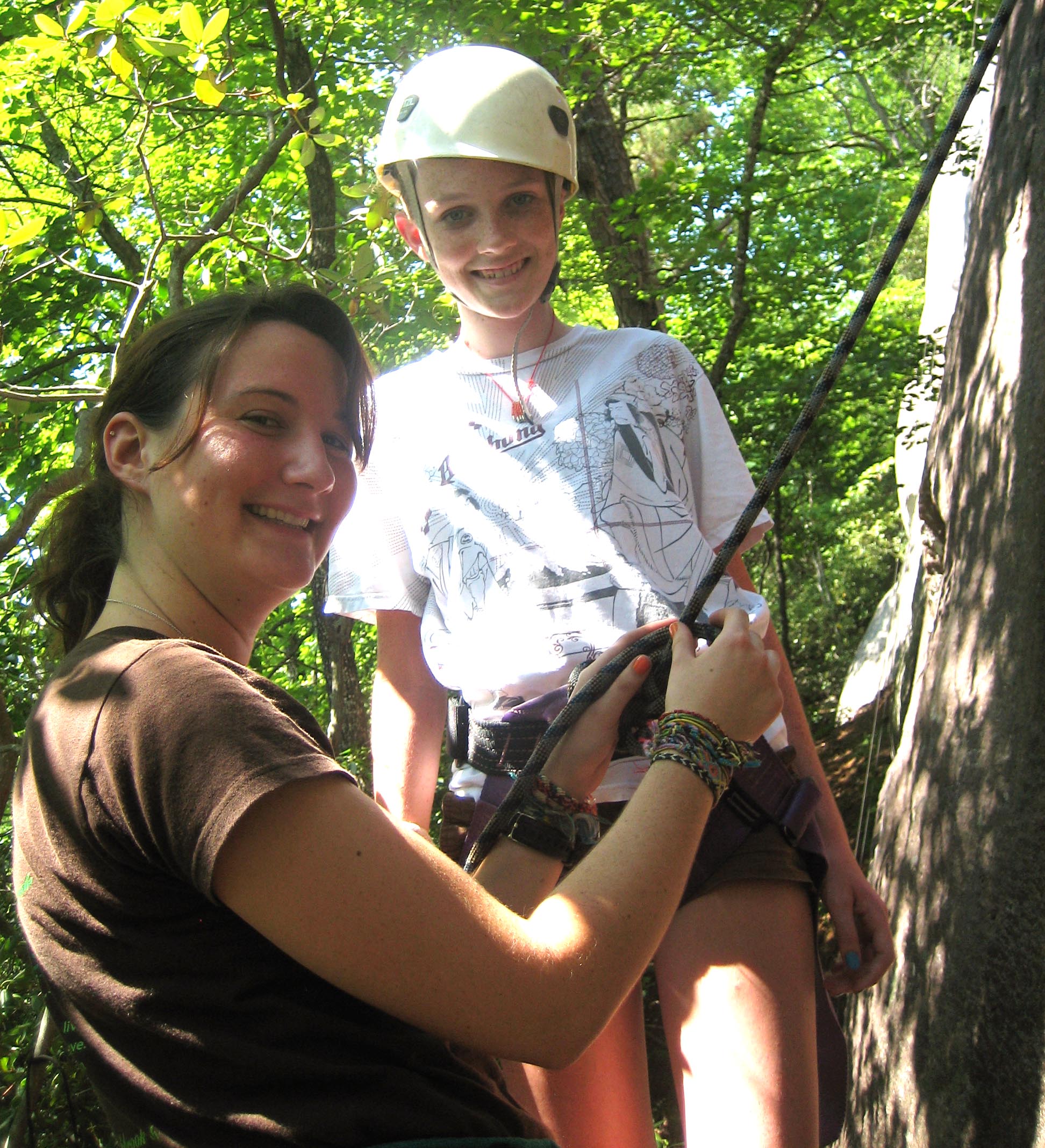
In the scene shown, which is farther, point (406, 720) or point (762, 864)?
point (406, 720)

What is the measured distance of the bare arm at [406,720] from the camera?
7.08ft

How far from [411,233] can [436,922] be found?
1.60 m

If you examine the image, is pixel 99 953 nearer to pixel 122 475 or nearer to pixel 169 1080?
pixel 169 1080

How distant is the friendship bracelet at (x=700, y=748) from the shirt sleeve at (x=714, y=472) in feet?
2.38

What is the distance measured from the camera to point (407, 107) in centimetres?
215

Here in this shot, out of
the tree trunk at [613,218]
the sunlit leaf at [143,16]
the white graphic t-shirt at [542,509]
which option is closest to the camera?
the white graphic t-shirt at [542,509]

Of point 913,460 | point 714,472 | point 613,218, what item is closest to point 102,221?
point 613,218

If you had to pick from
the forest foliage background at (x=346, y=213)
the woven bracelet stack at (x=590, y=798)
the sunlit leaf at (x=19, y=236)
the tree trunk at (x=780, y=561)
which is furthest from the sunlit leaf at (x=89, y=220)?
the tree trunk at (x=780, y=561)

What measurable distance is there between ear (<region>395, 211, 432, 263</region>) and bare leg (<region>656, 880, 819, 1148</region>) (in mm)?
1383

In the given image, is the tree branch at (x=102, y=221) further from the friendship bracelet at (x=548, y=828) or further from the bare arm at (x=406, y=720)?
the friendship bracelet at (x=548, y=828)

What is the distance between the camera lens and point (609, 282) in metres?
5.89

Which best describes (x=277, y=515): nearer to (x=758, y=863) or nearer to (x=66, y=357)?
(x=758, y=863)

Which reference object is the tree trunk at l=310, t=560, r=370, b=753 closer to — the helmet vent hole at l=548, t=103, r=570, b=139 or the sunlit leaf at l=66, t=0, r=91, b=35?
the sunlit leaf at l=66, t=0, r=91, b=35

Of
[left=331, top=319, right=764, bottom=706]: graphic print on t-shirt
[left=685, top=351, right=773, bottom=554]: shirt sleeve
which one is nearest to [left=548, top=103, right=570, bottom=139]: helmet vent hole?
[left=331, top=319, right=764, bottom=706]: graphic print on t-shirt
